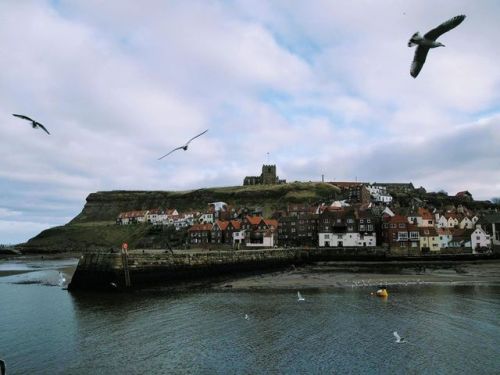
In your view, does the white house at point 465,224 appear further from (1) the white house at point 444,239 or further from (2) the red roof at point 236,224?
(2) the red roof at point 236,224

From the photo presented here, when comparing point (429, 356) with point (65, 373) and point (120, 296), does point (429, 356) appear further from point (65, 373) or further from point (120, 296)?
point (120, 296)

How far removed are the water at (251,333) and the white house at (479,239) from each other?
4674 centimetres

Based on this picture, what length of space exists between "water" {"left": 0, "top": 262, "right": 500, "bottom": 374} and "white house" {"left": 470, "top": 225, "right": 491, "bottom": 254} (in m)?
46.7

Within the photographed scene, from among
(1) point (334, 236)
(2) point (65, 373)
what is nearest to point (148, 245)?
(1) point (334, 236)

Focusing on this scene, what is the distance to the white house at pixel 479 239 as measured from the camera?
82.2m

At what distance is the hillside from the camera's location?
139763mm

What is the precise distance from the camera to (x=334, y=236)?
92625mm

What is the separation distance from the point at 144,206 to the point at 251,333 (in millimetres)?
169223

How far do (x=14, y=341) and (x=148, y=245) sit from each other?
324ft

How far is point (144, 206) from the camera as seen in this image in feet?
621

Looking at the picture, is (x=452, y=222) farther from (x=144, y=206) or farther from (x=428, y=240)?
(x=144, y=206)

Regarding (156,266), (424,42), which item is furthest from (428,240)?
(424,42)

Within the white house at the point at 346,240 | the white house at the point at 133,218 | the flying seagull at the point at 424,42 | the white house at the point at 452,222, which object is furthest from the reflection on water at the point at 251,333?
the white house at the point at 133,218

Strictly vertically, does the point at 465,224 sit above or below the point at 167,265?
above
